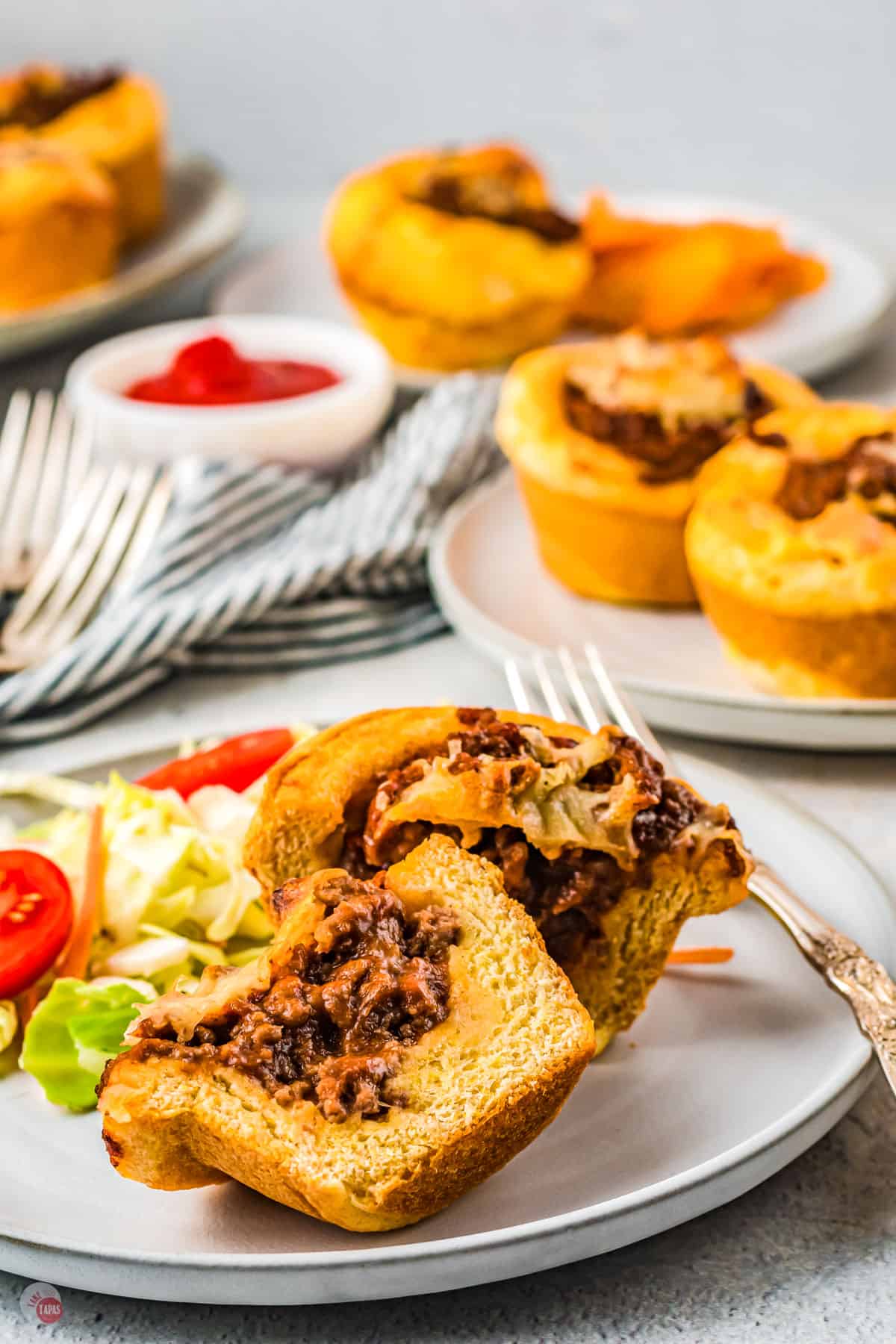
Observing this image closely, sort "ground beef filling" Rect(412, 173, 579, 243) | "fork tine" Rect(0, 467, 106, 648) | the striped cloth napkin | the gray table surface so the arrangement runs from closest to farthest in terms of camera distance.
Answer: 1. the gray table surface
2. the striped cloth napkin
3. "fork tine" Rect(0, 467, 106, 648)
4. "ground beef filling" Rect(412, 173, 579, 243)

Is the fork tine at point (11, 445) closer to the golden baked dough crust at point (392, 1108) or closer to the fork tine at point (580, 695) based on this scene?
the fork tine at point (580, 695)

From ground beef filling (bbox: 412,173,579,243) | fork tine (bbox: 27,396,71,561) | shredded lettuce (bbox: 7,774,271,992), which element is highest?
ground beef filling (bbox: 412,173,579,243)

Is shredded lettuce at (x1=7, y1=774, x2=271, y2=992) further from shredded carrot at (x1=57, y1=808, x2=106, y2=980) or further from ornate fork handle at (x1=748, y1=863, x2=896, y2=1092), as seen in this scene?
ornate fork handle at (x1=748, y1=863, x2=896, y2=1092)

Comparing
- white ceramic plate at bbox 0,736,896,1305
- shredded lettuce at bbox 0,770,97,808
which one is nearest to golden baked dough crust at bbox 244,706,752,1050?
white ceramic plate at bbox 0,736,896,1305

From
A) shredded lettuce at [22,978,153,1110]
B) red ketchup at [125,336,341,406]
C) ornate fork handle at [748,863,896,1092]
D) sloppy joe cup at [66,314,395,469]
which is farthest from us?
red ketchup at [125,336,341,406]

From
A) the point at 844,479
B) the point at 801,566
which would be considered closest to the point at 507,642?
the point at 801,566

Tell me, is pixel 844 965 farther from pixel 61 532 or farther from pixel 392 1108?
pixel 61 532

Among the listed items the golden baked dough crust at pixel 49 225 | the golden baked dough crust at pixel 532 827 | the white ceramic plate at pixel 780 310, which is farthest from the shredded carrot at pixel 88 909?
the golden baked dough crust at pixel 49 225
